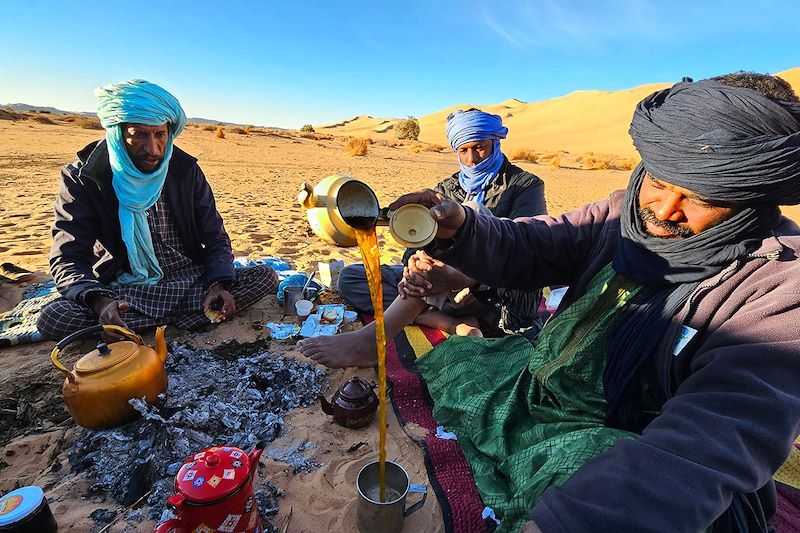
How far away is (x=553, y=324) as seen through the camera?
1928 mm

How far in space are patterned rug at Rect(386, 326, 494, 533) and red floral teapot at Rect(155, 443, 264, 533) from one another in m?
0.83

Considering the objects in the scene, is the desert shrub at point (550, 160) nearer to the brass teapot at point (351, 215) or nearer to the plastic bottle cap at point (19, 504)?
the brass teapot at point (351, 215)

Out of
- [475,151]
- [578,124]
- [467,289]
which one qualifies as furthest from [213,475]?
[578,124]

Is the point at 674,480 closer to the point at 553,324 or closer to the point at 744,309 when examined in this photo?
the point at 744,309

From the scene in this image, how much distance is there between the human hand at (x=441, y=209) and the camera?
5.92 feet

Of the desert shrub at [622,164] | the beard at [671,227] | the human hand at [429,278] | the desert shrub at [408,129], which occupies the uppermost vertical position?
the desert shrub at [408,129]

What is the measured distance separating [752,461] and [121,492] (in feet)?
7.35

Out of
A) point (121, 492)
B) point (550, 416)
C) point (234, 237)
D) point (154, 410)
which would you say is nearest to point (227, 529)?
point (121, 492)

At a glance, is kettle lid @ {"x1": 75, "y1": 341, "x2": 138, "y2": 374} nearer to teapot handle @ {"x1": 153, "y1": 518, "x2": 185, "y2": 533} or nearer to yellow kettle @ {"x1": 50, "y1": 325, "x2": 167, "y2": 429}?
yellow kettle @ {"x1": 50, "y1": 325, "x2": 167, "y2": 429}

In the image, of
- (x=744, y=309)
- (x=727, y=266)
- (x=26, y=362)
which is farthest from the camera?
(x=26, y=362)

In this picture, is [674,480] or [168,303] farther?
[168,303]

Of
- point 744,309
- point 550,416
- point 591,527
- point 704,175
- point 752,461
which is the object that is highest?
point 704,175

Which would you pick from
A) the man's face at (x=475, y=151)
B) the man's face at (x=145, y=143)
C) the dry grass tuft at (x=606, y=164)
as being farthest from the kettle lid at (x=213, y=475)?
the dry grass tuft at (x=606, y=164)

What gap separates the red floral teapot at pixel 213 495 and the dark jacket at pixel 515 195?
233cm
